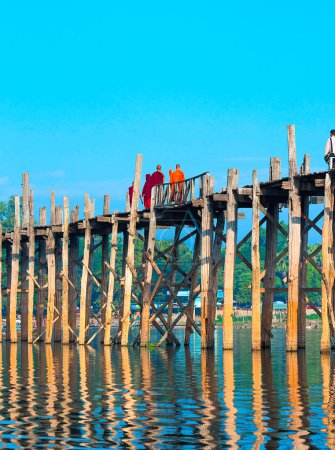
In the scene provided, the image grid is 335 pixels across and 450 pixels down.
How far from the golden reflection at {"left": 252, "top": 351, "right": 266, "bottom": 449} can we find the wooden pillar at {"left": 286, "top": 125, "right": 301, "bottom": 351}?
1293 mm

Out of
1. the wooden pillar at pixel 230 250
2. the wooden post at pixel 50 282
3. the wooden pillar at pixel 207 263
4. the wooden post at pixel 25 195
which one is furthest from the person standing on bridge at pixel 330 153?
the wooden post at pixel 25 195

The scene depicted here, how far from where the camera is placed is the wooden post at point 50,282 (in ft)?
148

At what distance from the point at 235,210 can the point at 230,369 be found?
6845mm

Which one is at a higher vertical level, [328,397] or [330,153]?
[330,153]

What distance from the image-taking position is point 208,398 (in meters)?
20.8

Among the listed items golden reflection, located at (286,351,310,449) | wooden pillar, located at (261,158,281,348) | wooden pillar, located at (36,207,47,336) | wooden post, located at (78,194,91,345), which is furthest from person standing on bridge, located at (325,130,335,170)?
wooden pillar, located at (36,207,47,336)

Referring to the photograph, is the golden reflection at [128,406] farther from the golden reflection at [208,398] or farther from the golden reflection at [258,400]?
the golden reflection at [258,400]

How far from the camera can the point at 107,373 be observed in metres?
27.8

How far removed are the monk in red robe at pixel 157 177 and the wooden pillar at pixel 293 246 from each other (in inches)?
363

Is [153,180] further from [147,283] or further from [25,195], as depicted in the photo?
[25,195]

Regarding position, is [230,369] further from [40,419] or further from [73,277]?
[73,277]

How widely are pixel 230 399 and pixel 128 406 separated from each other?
1986mm

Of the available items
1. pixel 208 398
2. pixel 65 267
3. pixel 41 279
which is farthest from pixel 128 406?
pixel 41 279

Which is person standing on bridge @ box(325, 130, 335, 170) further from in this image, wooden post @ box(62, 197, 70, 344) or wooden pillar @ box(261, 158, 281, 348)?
wooden post @ box(62, 197, 70, 344)
